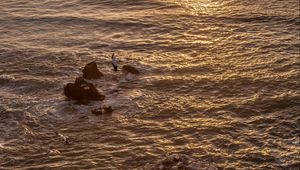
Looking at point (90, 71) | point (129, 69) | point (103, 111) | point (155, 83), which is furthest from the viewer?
point (129, 69)

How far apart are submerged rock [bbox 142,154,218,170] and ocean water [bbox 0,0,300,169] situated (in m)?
0.37

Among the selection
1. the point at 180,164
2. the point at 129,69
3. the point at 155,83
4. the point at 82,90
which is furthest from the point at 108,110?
the point at 180,164

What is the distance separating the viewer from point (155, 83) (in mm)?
22000

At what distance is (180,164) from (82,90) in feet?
21.0

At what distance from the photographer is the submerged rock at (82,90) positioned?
67.9 feet

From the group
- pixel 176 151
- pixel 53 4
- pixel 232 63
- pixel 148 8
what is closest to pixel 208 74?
pixel 232 63

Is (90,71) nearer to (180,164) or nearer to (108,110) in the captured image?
(108,110)

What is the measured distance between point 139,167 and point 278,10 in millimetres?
16369

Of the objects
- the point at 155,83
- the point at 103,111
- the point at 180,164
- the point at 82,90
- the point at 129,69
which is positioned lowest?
the point at 180,164

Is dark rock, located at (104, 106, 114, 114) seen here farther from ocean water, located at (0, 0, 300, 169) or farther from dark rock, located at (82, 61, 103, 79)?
dark rock, located at (82, 61, 103, 79)

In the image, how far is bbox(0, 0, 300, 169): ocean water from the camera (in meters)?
17.4

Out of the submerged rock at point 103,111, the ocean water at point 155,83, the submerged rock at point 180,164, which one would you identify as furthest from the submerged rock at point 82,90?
the submerged rock at point 180,164

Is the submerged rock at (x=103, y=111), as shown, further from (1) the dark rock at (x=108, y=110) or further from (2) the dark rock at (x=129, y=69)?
(2) the dark rock at (x=129, y=69)

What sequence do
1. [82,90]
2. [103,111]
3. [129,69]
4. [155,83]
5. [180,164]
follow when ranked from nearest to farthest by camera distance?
[180,164], [103,111], [82,90], [155,83], [129,69]
